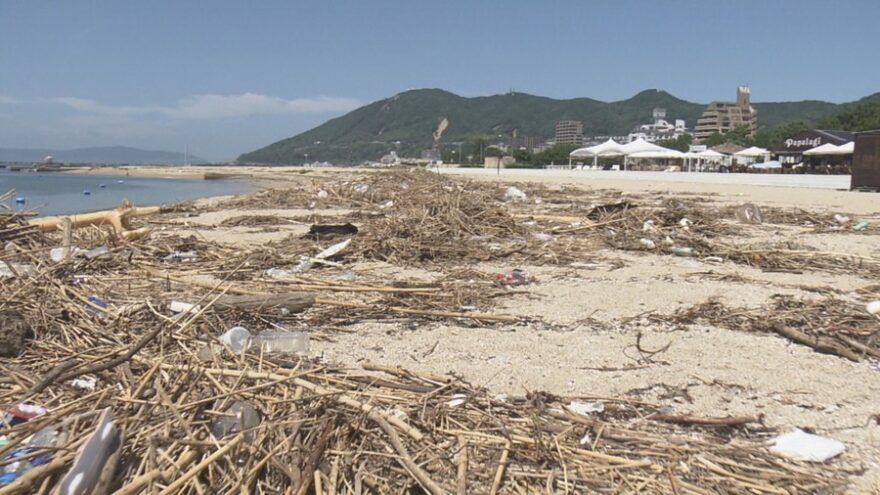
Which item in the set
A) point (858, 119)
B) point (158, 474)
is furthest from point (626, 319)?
point (858, 119)

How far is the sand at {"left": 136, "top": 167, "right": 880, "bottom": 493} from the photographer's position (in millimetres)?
2916

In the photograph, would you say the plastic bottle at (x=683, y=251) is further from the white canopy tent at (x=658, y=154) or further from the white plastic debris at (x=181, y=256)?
the white canopy tent at (x=658, y=154)

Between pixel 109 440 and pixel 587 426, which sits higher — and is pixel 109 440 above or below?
above

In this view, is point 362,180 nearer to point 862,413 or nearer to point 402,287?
point 402,287

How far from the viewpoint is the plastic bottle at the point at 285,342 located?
353 centimetres

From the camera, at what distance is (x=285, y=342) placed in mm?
3625

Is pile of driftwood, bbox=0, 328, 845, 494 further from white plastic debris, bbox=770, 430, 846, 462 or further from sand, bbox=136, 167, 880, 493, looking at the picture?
sand, bbox=136, 167, 880, 493

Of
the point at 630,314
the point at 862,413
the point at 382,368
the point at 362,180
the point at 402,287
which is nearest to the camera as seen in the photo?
the point at 862,413

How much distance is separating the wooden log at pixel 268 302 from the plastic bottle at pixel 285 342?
497mm

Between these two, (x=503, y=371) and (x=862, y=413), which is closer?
(x=862, y=413)

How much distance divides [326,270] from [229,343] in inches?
115

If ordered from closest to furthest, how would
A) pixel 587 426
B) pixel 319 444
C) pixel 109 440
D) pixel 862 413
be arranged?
pixel 109 440
pixel 319 444
pixel 587 426
pixel 862 413

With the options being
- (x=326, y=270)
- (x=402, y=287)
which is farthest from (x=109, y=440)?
(x=326, y=270)

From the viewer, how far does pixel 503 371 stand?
10.9ft
